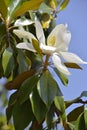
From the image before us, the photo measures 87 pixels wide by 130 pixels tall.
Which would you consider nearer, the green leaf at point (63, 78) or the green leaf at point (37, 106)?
the green leaf at point (37, 106)

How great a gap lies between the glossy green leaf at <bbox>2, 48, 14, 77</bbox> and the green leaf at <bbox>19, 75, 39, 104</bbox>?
0.20 ft

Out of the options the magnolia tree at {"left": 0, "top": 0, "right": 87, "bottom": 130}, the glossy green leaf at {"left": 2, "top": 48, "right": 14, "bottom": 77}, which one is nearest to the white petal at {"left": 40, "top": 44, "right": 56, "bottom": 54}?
the magnolia tree at {"left": 0, "top": 0, "right": 87, "bottom": 130}

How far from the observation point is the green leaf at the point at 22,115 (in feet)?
3.04

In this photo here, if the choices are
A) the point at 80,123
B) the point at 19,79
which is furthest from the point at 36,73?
the point at 80,123

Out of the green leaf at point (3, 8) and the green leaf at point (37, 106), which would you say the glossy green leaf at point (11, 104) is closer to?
the green leaf at point (37, 106)

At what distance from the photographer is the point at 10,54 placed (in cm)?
99

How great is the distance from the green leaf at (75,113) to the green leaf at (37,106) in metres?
0.14

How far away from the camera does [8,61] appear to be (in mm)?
981

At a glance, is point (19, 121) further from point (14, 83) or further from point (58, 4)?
point (58, 4)

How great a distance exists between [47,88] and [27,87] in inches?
1.9

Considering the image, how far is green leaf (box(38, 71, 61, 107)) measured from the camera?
0.90 metres

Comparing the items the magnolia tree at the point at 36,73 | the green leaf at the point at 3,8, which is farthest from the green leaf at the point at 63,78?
the green leaf at the point at 3,8

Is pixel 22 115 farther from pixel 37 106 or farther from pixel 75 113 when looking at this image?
pixel 75 113

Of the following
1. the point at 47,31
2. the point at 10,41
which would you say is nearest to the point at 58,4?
the point at 47,31
